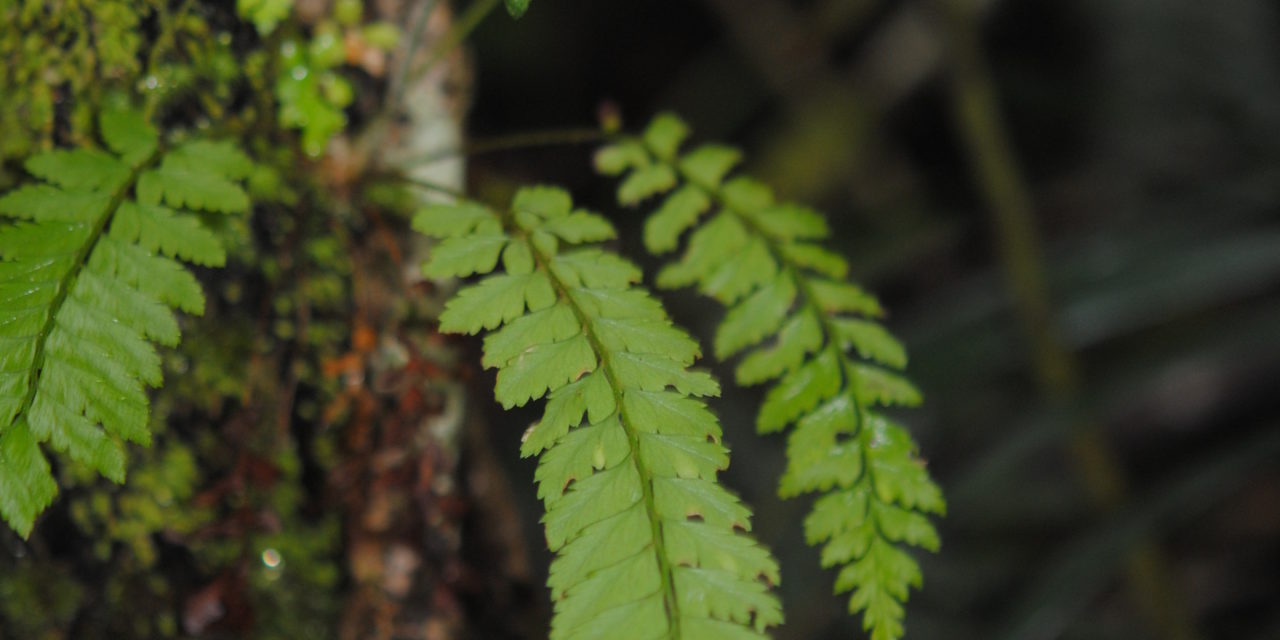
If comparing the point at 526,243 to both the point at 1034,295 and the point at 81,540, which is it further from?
the point at 1034,295

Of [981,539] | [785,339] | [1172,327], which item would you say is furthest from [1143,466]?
[785,339]

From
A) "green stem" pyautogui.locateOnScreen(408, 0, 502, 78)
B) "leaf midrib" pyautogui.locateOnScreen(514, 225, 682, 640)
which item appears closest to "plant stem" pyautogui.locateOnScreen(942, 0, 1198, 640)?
"green stem" pyautogui.locateOnScreen(408, 0, 502, 78)

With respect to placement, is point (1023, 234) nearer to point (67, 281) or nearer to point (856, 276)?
point (856, 276)

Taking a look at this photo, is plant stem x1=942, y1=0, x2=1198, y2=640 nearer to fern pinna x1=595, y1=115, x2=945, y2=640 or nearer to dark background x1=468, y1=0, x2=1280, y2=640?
dark background x1=468, y1=0, x2=1280, y2=640

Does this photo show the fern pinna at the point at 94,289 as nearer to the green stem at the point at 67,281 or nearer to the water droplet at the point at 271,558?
the green stem at the point at 67,281

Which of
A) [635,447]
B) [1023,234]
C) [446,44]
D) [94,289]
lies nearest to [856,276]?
[1023,234]

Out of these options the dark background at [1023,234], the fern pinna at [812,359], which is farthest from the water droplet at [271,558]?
the dark background at [1023,234]
